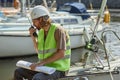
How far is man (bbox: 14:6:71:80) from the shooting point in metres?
5.09

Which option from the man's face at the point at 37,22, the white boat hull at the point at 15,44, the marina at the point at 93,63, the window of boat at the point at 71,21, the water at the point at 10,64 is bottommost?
the water at the point at 10,64

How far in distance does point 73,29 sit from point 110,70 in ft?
21.5

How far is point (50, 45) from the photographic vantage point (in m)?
5.18

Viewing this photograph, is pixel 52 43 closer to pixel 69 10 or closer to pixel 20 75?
pixel 20 75

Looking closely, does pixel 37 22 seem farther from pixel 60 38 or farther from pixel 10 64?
pixel 10 64

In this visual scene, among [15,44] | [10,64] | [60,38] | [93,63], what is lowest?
[10,64]

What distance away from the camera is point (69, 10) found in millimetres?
15805

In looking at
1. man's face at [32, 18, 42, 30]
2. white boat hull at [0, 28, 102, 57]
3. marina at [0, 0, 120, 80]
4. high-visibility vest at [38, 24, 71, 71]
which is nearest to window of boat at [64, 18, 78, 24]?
marina at [0, 0, 120, 80]

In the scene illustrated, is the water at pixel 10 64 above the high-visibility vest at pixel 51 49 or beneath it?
beneath

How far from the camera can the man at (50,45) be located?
509cm

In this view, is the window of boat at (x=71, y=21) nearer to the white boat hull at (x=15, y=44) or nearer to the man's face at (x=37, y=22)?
the white boat hull at (x=15, y=44)

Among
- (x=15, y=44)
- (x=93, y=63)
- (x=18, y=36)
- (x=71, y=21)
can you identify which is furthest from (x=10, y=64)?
(x=93, y=63)

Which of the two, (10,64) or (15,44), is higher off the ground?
(15,44)

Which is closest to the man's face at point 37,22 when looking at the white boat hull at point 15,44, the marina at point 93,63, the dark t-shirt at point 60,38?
the dark t-shirt at point 60,38
